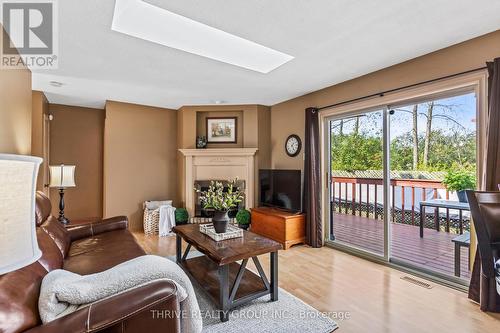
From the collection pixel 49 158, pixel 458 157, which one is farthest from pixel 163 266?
pixel 49 158

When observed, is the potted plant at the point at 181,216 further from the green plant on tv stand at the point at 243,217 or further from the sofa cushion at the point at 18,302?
the sofa cushion at the point at 18,302

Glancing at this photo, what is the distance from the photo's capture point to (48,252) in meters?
1.92

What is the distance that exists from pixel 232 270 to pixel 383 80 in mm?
2834

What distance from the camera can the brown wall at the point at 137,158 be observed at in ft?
15.4

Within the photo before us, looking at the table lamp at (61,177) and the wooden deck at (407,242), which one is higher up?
the table lamp at (61,177)

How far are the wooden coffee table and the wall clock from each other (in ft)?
7.03

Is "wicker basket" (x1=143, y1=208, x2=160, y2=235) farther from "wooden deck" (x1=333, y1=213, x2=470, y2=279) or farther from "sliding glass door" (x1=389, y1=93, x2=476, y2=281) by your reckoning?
"sliding glass door" (x1=389, y1=93, x2=476, y2=281)

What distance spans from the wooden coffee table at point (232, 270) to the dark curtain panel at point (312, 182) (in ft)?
5.08

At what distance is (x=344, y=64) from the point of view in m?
2.97

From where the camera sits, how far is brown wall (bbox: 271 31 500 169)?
238 centimetres

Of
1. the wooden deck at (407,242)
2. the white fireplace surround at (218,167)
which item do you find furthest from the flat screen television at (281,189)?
the wooden deck at (407,242)

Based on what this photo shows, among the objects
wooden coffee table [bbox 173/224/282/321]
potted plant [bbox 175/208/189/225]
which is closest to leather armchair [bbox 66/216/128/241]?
wooden coffee table [bbox 173/224/282/321]

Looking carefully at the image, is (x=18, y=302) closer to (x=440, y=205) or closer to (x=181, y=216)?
(x=181, y=216)

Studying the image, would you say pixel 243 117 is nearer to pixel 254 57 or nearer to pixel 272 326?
pixel 254 57
